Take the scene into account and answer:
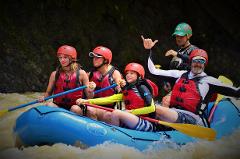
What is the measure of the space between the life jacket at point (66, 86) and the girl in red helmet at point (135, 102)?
1.36 ft

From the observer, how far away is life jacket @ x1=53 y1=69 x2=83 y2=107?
4887 millimetres

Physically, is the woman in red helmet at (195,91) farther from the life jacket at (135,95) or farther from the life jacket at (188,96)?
the life jacket at (135,95)

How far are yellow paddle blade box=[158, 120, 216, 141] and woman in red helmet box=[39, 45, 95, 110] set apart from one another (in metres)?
1.24

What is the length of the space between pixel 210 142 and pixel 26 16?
498 centimetres

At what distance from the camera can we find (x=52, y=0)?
802 cm

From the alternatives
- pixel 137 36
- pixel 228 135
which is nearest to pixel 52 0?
pixel 137 36

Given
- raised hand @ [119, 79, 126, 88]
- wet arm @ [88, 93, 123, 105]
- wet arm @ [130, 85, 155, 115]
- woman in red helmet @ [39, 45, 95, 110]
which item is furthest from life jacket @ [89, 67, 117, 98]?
wet arm @ [130, 85, 155, 115]

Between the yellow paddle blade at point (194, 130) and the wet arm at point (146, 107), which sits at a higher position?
the wet arm at point (146, 107)

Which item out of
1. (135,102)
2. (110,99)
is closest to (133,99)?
(135,102)

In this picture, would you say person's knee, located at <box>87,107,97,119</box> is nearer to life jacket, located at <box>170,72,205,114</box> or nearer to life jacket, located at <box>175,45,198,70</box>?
life jacket, located at <box>170,72,205,114</box>

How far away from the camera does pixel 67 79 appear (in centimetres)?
489

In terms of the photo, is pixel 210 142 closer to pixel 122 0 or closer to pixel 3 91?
pixel 3 91

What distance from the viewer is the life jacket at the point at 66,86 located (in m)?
4.89

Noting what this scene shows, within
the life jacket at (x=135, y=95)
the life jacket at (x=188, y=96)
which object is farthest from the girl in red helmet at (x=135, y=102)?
the life jacket at (x=188, y=96)
